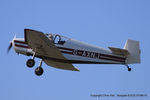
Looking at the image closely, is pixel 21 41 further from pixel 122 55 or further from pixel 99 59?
pixel 122 55

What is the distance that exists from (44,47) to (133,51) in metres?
4.08

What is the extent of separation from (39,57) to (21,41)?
1.17m

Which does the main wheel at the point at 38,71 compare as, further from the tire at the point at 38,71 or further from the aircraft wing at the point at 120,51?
the aircraft wing at the point at 120,51

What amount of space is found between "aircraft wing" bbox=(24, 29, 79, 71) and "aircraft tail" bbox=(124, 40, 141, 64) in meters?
2.86

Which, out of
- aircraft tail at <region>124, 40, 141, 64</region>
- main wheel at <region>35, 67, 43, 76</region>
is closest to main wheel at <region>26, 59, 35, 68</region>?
main wheel at <region>35, 67, 43, 76</region>

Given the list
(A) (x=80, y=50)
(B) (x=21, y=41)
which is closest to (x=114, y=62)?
(A) (x=80, y=50)

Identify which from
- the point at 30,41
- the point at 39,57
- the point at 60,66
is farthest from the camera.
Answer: the point at 60,66

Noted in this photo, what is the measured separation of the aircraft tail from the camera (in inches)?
483

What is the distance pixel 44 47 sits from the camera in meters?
12.1

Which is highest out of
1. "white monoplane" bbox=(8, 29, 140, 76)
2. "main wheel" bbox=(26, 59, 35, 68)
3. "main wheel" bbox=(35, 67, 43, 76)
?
"white monoplane" bbox=(8, 29, 140, 76)

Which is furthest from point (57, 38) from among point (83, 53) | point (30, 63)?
point (30, 63)

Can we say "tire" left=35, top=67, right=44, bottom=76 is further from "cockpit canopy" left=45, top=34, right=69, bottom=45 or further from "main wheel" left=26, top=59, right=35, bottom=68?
"cockpit canopy" left=45, top=34, right=69, bottom=45

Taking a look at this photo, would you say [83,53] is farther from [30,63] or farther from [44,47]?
[30,63]

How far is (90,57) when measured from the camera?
12.4 m
